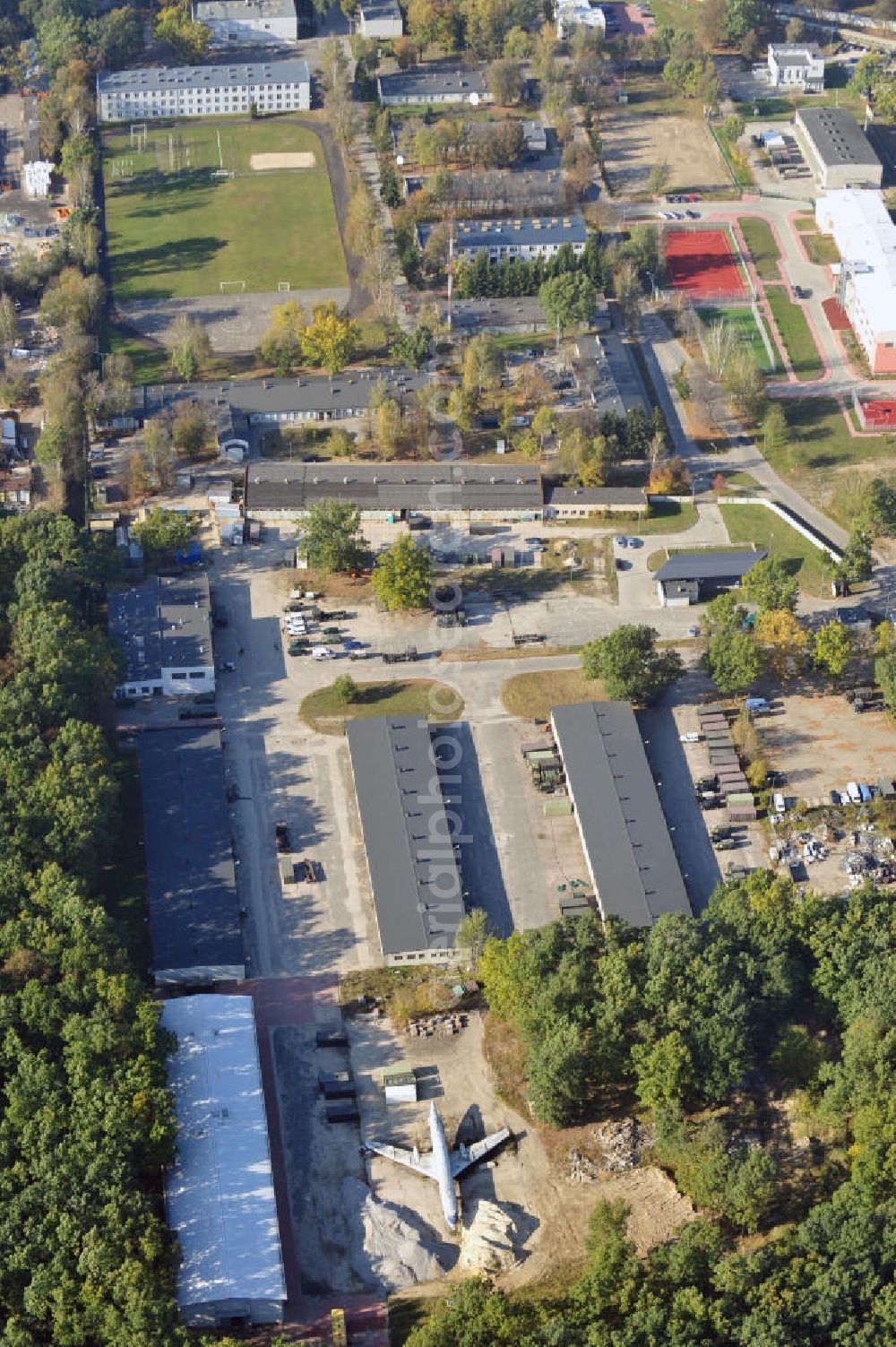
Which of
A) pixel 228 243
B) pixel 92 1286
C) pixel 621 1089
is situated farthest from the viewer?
pixel 228 243

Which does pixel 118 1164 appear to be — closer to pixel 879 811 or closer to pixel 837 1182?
pixel 837 1182

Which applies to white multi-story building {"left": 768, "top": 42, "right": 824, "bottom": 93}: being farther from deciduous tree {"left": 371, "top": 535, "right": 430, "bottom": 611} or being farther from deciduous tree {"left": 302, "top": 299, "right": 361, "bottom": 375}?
deciduous tree {"left": 371, "top": 535, "right": 430, "bottom": 611}

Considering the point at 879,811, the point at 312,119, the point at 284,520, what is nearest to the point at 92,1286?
the point at 879,811

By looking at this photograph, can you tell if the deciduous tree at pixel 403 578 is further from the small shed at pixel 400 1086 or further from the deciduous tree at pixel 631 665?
the small shed at pixel 400 1086

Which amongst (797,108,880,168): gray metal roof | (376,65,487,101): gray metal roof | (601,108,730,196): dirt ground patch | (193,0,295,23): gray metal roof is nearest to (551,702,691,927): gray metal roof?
(601,108,730,196): dirt ground patch

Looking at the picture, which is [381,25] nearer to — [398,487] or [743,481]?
[398,487]

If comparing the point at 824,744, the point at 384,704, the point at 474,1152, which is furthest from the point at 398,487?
the point at 474,1152

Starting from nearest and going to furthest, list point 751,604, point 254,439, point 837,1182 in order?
point 837,1182, point 751,604, point 254,439
